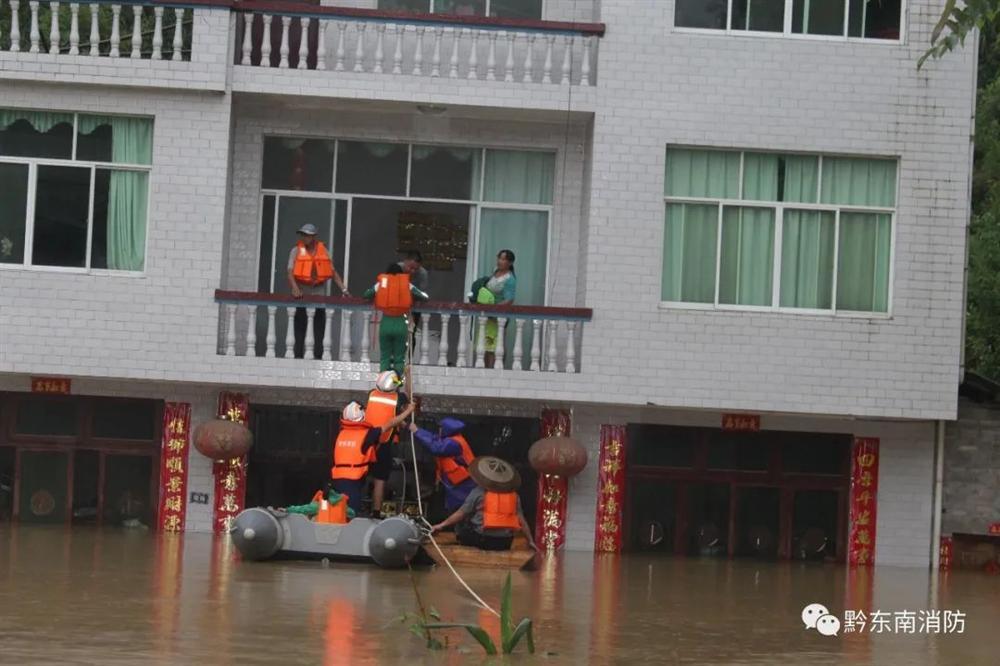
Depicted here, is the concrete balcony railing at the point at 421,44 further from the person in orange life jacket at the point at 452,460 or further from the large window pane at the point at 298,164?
the person in orange life jacket at the point at 452,460

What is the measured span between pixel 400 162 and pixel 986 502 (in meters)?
8.29

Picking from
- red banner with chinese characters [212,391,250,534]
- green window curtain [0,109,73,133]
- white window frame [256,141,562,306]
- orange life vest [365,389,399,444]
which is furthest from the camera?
white window frame [256,141,562,306]

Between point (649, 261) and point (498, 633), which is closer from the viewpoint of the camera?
point (498, 633)

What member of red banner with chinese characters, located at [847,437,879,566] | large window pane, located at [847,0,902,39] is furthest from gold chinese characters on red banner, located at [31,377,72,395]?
large window pane, located at [847,0,902,39]

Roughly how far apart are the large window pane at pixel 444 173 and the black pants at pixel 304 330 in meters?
2.16

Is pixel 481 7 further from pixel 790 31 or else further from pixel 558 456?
pixel 558 456

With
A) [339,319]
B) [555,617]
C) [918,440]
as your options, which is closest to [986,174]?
[918,440]

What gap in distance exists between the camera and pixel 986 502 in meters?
22.5

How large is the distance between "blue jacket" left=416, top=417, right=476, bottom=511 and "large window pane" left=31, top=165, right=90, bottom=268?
4.70 meters

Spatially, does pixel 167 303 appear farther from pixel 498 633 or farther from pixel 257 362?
pixel 498 633

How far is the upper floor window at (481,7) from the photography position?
22969 millimetres

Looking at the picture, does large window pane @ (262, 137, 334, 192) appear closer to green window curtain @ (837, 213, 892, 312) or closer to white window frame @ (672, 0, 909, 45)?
white window frame @ (672, 0, 909, 45)

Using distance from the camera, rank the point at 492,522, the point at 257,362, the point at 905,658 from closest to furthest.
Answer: the point at 905,658 < the point at 492,522 < the point at 257,362

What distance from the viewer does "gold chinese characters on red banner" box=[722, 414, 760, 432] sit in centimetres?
2259
